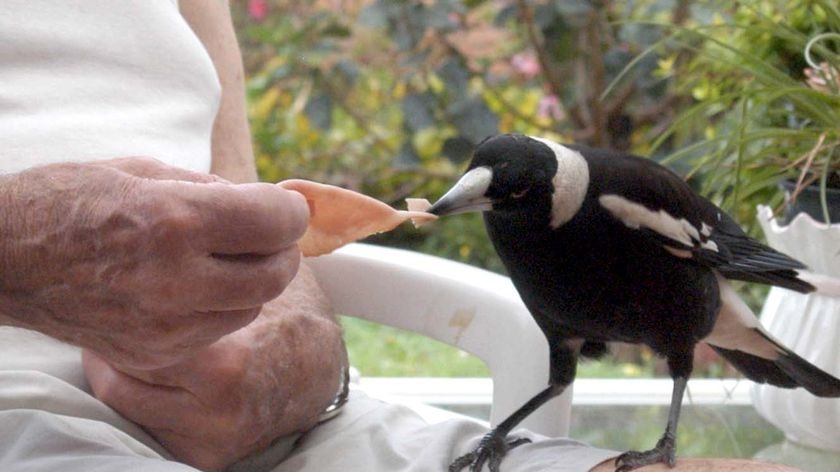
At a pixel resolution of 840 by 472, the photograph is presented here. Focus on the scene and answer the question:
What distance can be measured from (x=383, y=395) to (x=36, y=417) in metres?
0.47

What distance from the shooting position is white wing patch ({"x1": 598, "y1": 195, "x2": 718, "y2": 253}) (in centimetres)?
87

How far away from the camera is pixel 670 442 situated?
88 centimetres

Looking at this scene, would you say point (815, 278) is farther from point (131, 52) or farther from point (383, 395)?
point (131, 52)

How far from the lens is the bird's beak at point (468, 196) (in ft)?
2.60

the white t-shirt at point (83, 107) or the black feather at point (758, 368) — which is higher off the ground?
the white t-shirt at point (83, 107)

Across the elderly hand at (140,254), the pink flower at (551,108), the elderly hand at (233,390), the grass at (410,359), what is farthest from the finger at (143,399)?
the pink flower at (551,108)

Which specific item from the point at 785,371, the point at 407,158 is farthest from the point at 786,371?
the point at 407,158

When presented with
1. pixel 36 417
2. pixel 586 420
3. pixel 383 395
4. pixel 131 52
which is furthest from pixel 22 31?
pixel 586 420

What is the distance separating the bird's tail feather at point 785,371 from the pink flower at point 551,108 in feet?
4.64

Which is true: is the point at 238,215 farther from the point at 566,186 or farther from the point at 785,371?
the point at 785,371

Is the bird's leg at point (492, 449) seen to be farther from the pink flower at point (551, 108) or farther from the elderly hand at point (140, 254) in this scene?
the pink flower at point (551, 108)

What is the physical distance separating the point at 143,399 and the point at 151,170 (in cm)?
19

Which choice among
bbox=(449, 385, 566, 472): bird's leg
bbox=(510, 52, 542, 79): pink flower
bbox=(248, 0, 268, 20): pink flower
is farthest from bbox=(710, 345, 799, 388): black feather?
bbox=(248, 0, 268, 20): pink flower

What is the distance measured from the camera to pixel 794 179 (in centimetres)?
111
